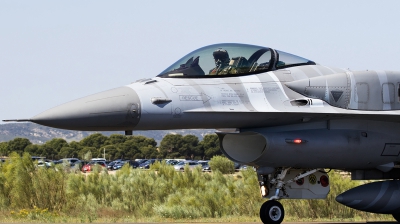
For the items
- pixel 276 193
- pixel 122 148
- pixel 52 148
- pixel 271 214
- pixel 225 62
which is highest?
pixel 225 62

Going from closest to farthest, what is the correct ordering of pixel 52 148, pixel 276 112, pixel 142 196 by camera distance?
pixel 276 112, pixel 142 196, pixel 52 148

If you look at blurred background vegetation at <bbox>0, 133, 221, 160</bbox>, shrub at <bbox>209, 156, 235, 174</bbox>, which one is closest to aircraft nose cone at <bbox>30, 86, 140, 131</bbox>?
shrub at <bbox>209, 156, 235, 174</bbox>

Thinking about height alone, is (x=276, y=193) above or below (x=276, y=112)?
below

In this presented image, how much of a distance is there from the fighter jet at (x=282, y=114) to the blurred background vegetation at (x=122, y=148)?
79658 millimetres

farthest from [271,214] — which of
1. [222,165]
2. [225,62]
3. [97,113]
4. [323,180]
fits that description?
[222,165]

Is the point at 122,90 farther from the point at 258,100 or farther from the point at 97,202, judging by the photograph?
the point at 97,202

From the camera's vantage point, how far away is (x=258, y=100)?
41.2ft

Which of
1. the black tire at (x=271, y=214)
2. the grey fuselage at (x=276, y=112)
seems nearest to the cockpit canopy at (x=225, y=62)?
the grey fuselage at (x=276, y=112)

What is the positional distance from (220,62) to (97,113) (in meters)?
2.54

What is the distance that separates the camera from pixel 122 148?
329 ft

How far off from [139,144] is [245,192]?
267 ft

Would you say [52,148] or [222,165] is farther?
[52,148]

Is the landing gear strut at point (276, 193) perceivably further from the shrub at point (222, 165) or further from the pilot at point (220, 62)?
the shrub at point (222, 165)

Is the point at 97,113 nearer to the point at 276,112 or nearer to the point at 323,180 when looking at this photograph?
the point at 276,112
